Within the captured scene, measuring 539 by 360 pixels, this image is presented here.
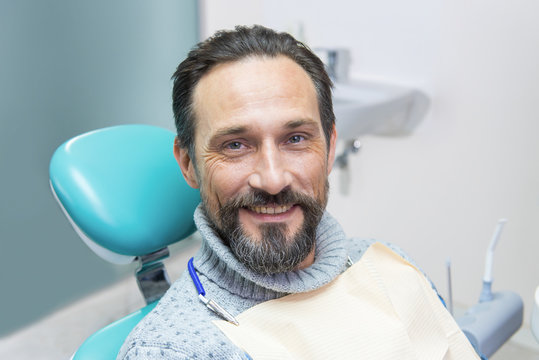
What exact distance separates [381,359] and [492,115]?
→ 106 cm

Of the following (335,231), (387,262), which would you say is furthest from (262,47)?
(387,262)

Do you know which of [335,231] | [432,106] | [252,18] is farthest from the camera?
[252,18]

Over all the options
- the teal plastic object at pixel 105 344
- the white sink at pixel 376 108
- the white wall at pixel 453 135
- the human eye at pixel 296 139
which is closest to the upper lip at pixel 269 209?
the human eye at pixel 296 139

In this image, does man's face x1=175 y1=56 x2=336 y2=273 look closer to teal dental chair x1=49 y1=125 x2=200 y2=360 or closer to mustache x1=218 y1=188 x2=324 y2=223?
mustache x1=218 y1=188 x2=324 y2=223

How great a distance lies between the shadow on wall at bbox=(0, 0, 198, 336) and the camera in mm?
1626

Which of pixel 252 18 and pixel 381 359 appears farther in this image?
pixel 252 18

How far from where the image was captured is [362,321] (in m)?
0.84

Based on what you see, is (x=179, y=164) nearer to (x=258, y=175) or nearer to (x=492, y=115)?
(x=258, y=175)

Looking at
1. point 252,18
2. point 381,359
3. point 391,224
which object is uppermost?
point 252,18

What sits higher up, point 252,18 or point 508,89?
point 252,18

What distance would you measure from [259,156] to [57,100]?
116 centimetres

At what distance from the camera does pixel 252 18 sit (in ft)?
6.87

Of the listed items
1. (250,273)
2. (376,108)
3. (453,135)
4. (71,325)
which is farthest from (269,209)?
(71,325)

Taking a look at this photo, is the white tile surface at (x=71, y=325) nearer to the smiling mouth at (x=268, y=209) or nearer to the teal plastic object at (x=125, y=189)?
the teal plastic object at (x=125, y=189)
